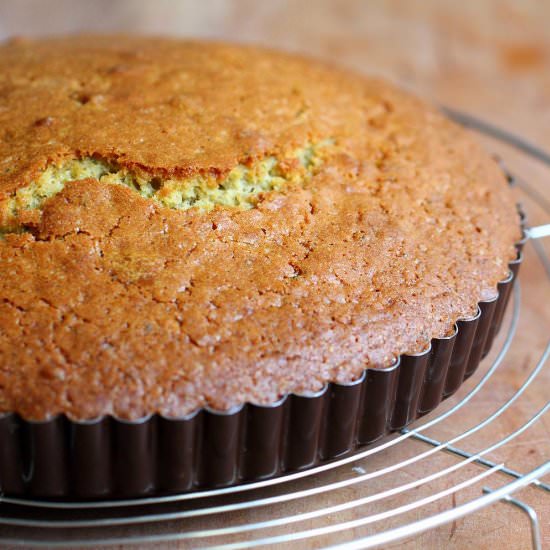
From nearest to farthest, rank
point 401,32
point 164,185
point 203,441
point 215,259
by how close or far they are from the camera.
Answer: point 203,441 < point 215,259 < point 164,185 < point 401,32

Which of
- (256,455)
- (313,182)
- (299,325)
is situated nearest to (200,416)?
(256,455)

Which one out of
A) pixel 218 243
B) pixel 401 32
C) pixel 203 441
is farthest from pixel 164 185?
pixel 401 32

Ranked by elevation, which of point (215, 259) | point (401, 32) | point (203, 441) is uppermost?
point (401, 32)

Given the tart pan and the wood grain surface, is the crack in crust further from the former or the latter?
the wood grain surface

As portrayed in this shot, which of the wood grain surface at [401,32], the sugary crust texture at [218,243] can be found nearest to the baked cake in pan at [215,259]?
the sugary crust texture at [218,243]

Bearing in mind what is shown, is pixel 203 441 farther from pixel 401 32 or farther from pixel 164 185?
pixel 401 32

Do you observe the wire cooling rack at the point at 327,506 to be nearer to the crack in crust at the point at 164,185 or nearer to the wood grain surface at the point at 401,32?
the crack in crust at the point at 164,185

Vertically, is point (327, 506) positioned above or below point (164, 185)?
below

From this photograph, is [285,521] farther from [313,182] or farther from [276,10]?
[276,10]
